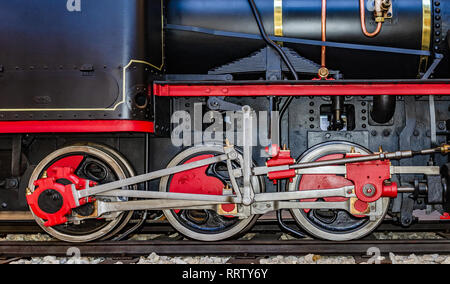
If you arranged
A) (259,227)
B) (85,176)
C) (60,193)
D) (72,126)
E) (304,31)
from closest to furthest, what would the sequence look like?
(72,126)
(60,193)
(304,31)
(85,176)
(259,227)

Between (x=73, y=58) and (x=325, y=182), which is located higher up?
(x=73, y=58)

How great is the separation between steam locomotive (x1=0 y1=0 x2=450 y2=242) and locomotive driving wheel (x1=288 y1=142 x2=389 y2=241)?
12 millimetres

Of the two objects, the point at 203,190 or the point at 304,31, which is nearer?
the point at 304,31

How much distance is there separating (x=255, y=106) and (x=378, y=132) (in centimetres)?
106

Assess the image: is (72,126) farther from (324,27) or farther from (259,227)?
(324,27)

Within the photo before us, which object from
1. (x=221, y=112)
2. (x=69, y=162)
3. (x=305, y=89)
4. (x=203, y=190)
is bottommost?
(x=203, y=190)

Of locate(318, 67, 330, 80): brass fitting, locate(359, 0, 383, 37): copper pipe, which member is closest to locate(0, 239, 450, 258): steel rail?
locate(318, 67, 330, 80): brass fitting

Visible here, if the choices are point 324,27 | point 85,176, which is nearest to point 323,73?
point 324,27

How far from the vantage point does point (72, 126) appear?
264 cm

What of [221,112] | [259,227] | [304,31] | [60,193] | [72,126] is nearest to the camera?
[72,126]

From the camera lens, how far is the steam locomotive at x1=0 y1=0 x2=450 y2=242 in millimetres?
2650

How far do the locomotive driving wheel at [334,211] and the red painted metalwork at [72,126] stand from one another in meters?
1.40

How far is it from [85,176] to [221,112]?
4.34 ft

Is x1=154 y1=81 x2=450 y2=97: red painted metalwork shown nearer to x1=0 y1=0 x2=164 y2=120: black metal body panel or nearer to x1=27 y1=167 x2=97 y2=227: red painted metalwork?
x1=0 y1=0 x2=164 y2=120: black metal body panel
